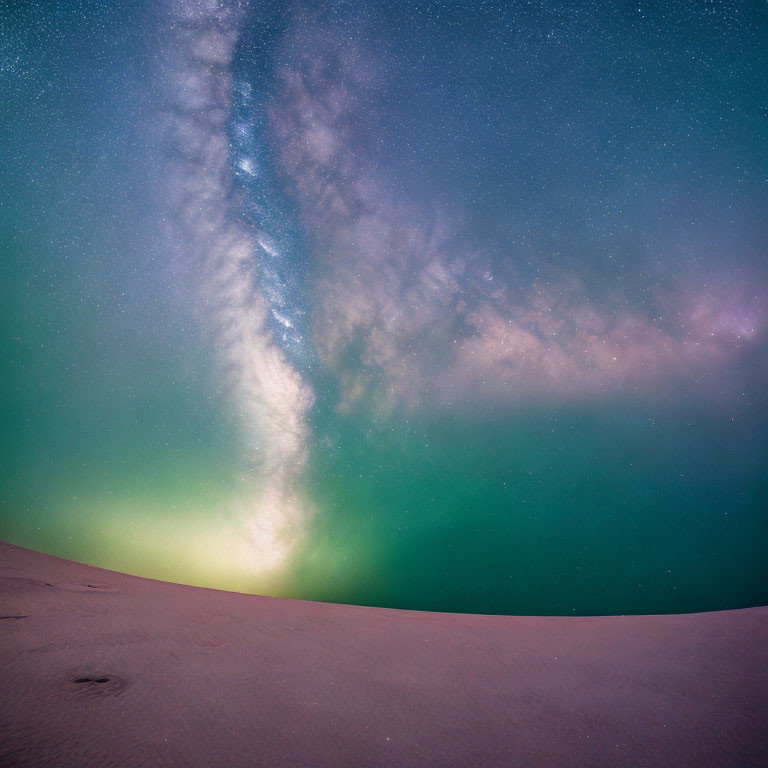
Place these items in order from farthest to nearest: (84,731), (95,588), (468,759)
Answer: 1. (95,588)
2. (468,759)
3. (84,731)

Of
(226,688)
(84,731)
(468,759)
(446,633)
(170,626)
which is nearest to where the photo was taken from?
(84,731)

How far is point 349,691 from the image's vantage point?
2.76 m

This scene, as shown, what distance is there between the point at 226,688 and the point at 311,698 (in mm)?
557

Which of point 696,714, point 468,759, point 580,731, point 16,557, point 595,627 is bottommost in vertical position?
point 16,557

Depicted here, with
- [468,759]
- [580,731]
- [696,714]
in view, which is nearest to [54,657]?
[468,759]

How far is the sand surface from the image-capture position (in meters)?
1.98

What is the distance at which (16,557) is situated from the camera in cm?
628

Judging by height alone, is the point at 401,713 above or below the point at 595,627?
below

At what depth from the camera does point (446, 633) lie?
15.2 feet

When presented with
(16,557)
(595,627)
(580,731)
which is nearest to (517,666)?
(580,731)

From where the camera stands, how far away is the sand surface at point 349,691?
1.98 metres

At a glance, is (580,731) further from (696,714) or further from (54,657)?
(54,657)

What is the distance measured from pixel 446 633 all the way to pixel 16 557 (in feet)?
22.2

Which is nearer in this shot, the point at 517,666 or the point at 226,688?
the point at 226,688
